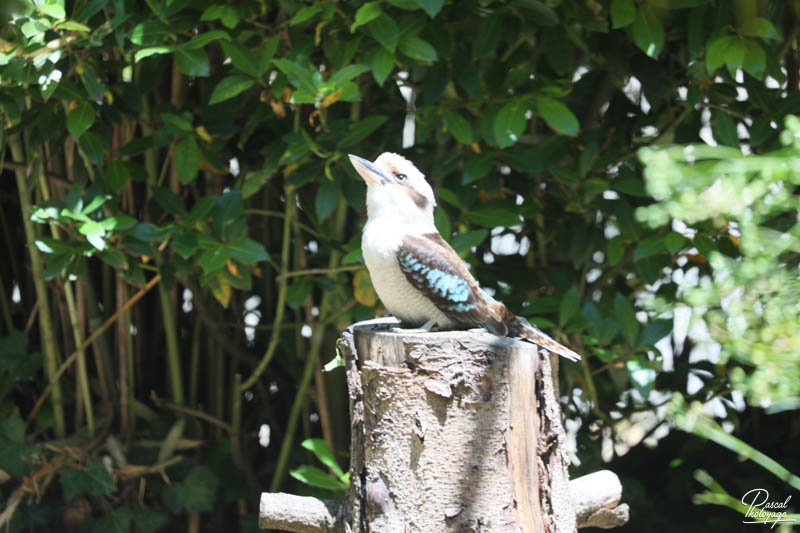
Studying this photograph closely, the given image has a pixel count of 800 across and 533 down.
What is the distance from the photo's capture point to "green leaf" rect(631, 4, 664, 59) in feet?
7.32

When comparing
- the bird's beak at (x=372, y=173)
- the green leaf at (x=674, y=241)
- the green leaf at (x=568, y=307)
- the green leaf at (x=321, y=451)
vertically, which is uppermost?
the bird's beak at (x=372, y=173)

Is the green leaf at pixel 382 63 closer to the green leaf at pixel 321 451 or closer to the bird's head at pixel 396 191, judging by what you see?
the bird's head at pixel 396 191

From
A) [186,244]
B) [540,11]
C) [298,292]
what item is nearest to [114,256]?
[186,244]

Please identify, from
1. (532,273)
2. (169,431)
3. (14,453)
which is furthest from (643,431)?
(14,453)

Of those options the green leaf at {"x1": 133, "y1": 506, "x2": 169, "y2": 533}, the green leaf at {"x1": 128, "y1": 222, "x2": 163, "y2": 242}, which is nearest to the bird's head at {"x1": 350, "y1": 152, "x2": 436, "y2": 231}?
the green leaf at {"x1": 128, "y1": 222, "x2": 163, "y2": 242}

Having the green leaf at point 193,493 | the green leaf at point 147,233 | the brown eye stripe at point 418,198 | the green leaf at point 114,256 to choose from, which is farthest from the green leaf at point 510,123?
the green leaf at point 193,493

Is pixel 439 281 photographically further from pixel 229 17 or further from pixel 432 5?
pixel 229 17

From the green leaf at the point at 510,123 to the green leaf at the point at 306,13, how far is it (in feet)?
1.75

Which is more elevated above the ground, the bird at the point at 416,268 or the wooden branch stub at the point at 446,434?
the bird at the point at 416,268

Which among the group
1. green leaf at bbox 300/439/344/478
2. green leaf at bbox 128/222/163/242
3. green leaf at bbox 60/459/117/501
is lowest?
green leaf at bbox 60/459/117/501

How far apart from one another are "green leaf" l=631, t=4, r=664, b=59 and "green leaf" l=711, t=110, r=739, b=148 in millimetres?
306

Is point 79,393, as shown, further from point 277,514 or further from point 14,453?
point 277,514

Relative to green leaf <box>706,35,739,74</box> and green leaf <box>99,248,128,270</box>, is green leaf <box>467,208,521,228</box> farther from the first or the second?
green leaf <box>99,248,128,270</box>

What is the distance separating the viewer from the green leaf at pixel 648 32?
2.23 m
